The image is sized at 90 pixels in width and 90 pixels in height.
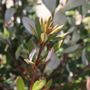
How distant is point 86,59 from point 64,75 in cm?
12

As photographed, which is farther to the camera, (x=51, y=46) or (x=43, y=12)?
(x=43, y=12)

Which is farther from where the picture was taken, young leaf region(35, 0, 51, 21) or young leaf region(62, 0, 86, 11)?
young leaf region(35, 0, 51, 21)

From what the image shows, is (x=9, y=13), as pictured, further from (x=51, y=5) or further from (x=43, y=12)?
(x=51, y=5)

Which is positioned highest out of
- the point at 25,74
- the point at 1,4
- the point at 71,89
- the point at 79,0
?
the point at 1,4

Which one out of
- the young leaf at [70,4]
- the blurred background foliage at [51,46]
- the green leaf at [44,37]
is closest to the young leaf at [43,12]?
the blurred background foliage at [51,46]

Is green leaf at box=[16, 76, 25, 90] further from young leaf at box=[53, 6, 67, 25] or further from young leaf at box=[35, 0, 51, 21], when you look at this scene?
young leaf at box=[35, 0, 51, 21]

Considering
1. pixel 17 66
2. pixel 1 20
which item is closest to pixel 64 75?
pixel 17 66

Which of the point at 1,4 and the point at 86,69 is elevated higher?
the point at 1,4

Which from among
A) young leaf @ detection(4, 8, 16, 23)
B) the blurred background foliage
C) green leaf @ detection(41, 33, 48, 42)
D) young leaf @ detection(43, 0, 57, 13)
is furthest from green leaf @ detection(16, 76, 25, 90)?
young leaf @ detection(4, 8, 16, 23)

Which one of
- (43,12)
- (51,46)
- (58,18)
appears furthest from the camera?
(43,12)

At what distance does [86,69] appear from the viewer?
3.60 feet

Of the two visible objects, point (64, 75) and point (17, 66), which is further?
point (64, 75)

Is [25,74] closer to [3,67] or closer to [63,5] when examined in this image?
[3,67]

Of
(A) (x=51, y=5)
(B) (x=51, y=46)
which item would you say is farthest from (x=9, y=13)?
(A) (x=51, y=5)
